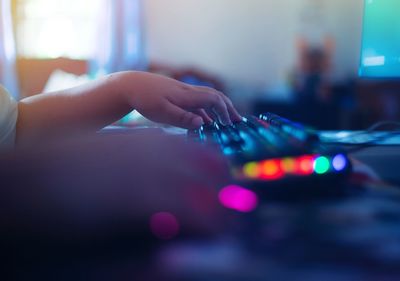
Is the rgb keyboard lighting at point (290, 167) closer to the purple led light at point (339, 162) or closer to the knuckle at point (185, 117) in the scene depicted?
the purple led light at point (339, 162)

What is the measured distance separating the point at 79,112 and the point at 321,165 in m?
0.42

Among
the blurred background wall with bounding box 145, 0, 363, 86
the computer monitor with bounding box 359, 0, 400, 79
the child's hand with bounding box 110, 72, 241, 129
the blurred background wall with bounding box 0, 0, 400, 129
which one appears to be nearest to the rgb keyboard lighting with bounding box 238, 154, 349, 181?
the child's hand with bounding box 110, 72, 241, 129

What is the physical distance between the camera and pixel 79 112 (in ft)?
2.04

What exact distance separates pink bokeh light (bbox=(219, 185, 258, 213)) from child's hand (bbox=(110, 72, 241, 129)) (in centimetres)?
34

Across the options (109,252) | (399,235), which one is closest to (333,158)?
(399,235)

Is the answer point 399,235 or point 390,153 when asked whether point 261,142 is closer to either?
point 399,235

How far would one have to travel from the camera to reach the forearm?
615 millimetres

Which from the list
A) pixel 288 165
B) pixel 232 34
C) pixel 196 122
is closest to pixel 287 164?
pixel 288 165

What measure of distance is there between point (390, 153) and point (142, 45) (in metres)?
2.20

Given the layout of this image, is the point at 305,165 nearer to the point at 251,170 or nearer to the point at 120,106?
the point at 251,170

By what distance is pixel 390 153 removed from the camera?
0.54 metres

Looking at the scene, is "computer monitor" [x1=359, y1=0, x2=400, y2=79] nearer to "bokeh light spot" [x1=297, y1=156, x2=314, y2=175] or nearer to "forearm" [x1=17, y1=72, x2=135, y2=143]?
"forearm" [x1=17, y1=72, x2=135, y2=143]

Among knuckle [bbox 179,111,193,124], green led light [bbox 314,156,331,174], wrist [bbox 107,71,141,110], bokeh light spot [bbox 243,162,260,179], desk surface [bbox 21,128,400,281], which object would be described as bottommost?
desk surface [bbox 21,128,400,281]

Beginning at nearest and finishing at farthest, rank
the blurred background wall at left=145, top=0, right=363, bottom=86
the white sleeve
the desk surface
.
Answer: the desk surface → the white sleeve → the blurred background wall at left=145, top=0, right=363, bottom=86
